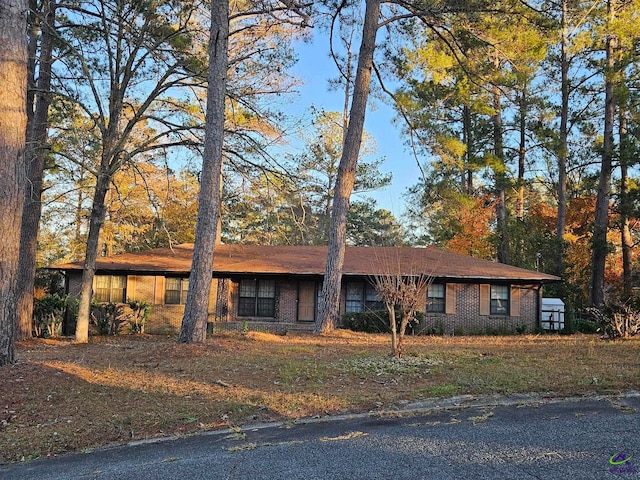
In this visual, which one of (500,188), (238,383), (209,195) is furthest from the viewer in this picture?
(500,188)

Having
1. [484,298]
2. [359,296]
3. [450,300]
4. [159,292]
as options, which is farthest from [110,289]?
[484,298]

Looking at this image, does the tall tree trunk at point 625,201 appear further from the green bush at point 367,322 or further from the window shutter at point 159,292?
the window shutter at point 159,292

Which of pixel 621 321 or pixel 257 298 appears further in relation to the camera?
pixel 257 298

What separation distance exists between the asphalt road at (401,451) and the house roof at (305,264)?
11803 millimetres

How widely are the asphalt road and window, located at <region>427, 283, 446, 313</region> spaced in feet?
Answer: 43.4

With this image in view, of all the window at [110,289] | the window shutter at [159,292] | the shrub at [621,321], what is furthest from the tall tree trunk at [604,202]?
the window at [110,289]

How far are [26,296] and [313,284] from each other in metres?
9.36

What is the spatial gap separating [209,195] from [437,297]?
11.4 meters

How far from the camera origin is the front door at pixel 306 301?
19.3m

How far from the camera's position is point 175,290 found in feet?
64.4

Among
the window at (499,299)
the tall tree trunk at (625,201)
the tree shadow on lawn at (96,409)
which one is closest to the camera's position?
the tree shadow on lawn at (96,409)

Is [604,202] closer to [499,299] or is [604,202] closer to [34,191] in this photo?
[499,299]

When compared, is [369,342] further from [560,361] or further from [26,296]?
[26,296]

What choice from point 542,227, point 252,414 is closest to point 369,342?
point 252,414
